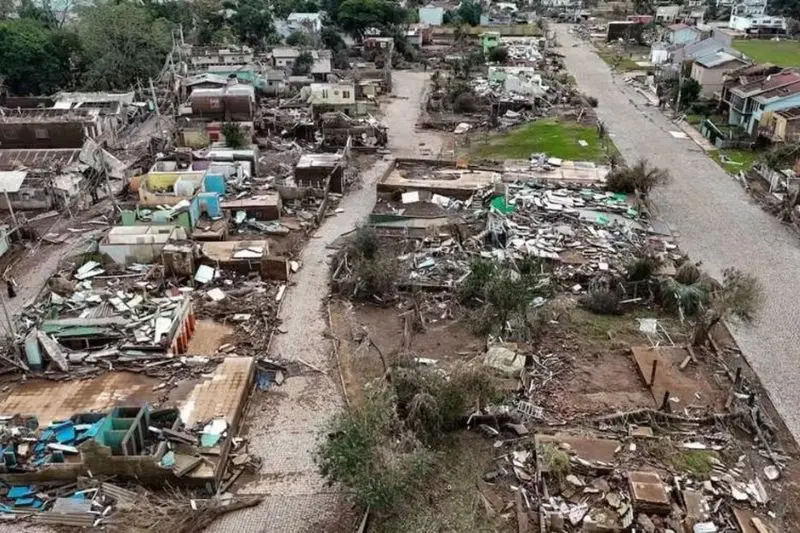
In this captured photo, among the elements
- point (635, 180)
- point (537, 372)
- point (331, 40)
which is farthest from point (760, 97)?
point (331, 40)

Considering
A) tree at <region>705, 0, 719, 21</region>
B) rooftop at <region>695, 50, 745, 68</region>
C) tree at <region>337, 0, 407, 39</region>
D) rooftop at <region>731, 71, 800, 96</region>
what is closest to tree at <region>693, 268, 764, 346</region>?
rooftop at <region>731, 71, 800, 96</region>

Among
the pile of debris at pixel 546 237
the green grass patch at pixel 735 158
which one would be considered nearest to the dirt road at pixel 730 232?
the green grass patch at pixel 735 158

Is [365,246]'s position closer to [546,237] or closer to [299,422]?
[546,237]

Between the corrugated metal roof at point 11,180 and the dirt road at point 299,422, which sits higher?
the corrugated metal roof at point 11,180

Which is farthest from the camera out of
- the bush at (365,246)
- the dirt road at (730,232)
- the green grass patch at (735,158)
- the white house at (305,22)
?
the white house at (305,22)

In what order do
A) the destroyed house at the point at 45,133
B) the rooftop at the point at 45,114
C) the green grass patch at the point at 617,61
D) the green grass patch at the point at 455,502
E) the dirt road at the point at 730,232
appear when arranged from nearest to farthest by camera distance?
the green grass patch at the point at 455,502 → the dirt road at the point at 730,232 → the destroyed house at the point at 45,133 → the rooftop at the point at 45,114 → the green grass patch at the point at 617,61

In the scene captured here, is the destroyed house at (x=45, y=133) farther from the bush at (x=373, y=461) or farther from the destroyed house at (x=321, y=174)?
the bush at (x=373, y=461)

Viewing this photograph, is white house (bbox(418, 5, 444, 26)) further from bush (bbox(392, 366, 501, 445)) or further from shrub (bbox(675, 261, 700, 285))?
bush (bbox(392, 366, 501, 445))

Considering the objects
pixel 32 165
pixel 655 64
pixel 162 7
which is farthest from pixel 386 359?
pixel 162 7
